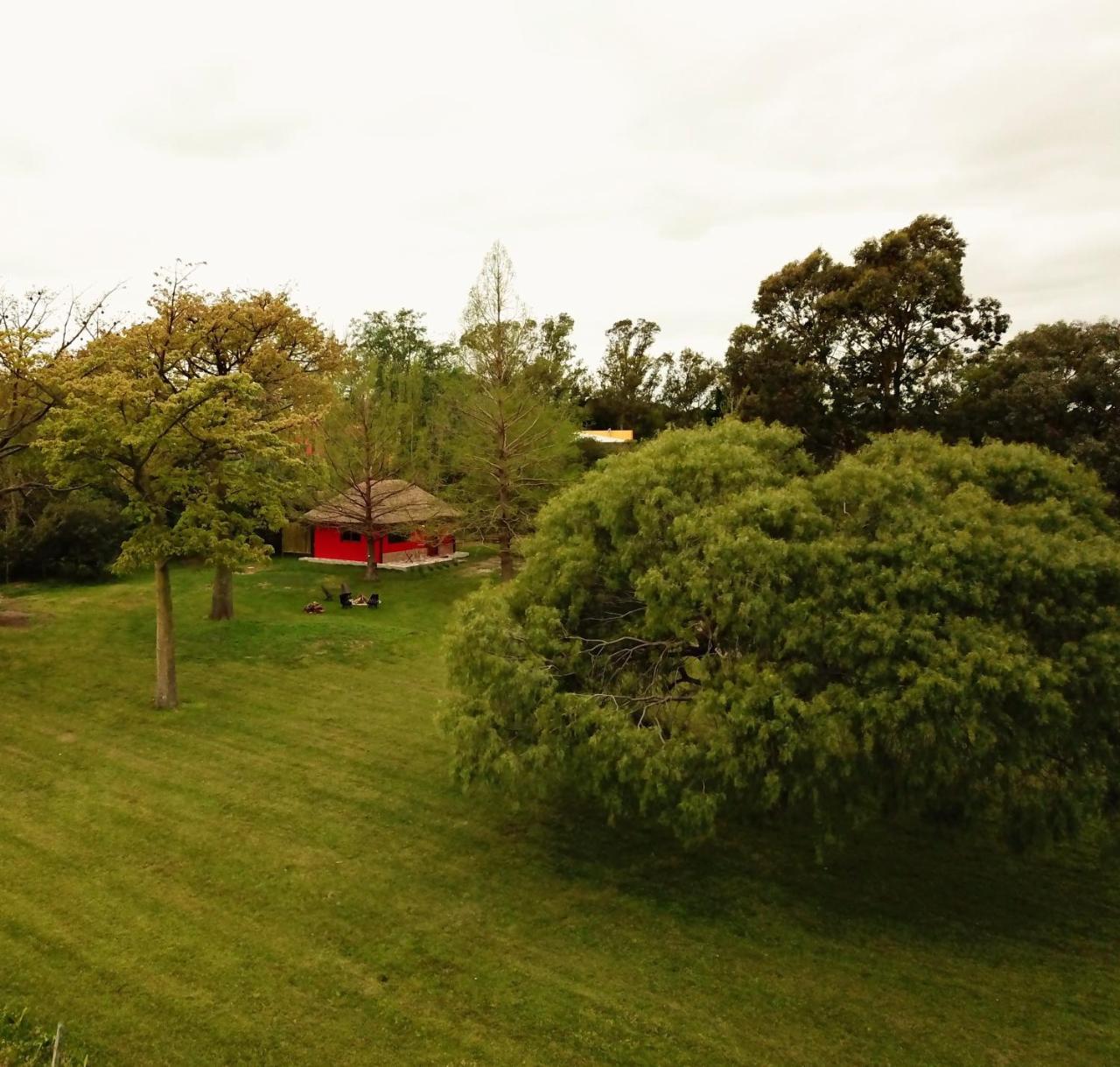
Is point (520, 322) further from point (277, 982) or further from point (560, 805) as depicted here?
point (277, 982)

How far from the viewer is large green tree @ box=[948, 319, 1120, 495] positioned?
2141 centimetres

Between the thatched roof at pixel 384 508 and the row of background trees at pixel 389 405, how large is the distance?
34 cm

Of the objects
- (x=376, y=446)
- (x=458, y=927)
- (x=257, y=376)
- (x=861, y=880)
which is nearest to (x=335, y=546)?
(x=376, y=446)

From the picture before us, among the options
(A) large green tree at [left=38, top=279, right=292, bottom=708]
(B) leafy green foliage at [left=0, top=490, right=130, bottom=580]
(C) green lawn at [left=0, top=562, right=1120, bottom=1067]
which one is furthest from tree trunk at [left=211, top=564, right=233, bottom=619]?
(C) green lawn at [left=0, top=562, right=1120, bottom=1067]

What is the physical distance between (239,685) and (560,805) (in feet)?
33.8

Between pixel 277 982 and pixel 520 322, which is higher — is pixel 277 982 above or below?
below

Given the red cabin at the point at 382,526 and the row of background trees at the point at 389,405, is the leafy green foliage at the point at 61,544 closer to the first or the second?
the row of background trees at the point at 389,405

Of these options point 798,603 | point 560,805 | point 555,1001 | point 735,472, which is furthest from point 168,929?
point 735,472

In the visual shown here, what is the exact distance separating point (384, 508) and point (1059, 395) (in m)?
25.9

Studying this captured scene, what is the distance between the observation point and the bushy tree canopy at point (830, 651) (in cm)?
1028

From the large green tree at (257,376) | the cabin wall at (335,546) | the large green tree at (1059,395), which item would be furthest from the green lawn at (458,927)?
the cabin wall at (335,546)

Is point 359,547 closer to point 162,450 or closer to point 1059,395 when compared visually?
point 162,450

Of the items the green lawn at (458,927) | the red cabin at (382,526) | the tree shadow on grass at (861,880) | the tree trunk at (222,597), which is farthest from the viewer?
the red cabin at (382,526)

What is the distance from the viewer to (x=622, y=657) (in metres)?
13.1
